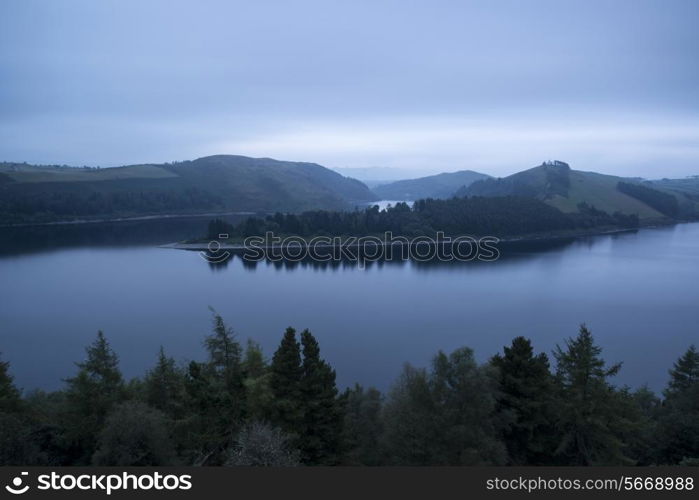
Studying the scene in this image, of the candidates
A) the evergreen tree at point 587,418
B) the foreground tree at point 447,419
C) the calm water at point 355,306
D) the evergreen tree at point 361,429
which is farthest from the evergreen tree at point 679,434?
the calm water at point 355,306

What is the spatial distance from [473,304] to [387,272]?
8665 mm

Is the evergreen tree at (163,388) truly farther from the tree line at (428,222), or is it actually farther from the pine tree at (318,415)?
the tree line at (428,222)

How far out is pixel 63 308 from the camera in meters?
20.5

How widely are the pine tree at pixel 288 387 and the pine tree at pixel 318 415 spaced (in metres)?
0.09

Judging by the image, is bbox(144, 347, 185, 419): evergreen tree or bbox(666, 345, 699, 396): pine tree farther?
bbox(666, 345, 699, 396): pine tree

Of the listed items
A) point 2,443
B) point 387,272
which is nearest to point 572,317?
point 387,272

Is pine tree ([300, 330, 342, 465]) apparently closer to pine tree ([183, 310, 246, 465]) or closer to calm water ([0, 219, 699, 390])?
pine tree ([183, 310, 246, 465])

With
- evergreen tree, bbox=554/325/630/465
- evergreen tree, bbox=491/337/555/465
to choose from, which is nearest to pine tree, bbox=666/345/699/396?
evergreen tree, bbox=554/325/630/465

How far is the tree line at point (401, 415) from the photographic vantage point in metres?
5.92

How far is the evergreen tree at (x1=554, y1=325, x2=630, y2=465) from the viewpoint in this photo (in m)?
6.18

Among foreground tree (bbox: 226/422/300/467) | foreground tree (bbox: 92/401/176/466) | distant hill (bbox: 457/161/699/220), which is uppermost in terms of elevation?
distant hill (bbox: 457/161/699/220)

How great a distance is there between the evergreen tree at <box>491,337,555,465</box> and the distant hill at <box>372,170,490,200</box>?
341 ft

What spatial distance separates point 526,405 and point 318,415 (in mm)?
2832

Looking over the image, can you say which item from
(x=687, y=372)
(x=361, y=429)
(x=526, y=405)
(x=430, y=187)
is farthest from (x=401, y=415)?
(x=430, y=187)
